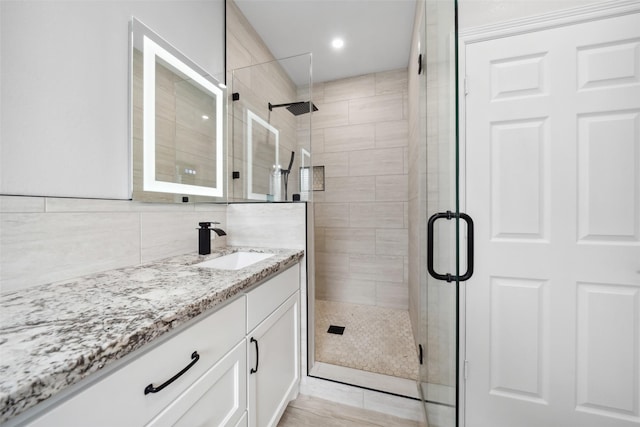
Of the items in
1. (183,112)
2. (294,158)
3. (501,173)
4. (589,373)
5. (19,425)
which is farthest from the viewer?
(294,158)

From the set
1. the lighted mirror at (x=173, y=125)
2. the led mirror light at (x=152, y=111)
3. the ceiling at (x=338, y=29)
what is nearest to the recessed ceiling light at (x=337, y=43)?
the ceiling at (x=338, y=29)

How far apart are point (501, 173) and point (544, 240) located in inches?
14.9

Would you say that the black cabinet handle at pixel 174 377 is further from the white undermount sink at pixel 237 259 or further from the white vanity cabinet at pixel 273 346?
the white undermount sink at pixel 237 259

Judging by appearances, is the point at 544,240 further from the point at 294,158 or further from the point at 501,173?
the point at 294,158

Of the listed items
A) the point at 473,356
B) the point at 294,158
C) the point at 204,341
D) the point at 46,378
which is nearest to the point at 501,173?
→ the point at 473,356

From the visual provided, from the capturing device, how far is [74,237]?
0.88 meters

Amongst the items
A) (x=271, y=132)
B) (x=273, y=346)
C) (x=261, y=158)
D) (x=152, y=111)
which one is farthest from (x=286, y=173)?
(x=273, y=346)

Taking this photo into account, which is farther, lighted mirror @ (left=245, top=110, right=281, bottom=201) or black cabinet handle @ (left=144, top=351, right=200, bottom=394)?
lighted mirror @ (left=245, top=110, right=281, bottom=201)

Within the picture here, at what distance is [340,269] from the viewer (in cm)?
286

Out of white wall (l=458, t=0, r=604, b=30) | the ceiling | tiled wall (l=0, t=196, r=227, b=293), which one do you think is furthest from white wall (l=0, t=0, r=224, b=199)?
white wall (l=458, t=0, r=604, b=30)

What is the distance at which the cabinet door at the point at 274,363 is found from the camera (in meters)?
1.00

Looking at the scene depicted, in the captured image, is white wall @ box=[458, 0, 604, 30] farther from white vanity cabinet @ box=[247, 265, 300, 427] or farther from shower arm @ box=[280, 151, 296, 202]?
white vanity cabinet @ box=[247, 265, 300, 427]

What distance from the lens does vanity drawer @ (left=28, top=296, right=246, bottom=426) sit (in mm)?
442

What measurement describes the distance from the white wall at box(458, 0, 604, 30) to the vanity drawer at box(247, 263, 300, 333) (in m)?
1.62
